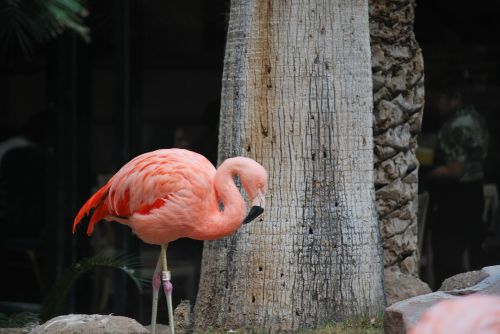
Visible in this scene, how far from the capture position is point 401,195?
787 centimetres

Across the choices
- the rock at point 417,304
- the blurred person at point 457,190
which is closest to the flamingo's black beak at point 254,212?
the rock at point 417,304

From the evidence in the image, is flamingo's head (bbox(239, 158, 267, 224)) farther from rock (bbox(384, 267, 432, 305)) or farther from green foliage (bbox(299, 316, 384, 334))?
rock (bbox(384, 267, 432, 305))

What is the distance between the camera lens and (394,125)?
7.86m

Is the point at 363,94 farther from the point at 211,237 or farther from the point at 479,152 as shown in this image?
the point at 479,152

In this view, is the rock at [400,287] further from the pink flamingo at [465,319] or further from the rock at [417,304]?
the pink flamingo at [465,319]

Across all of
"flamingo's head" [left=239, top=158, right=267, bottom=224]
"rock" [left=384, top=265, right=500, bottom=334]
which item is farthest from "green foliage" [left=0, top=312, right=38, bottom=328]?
"rock" [left=384, top=265, right=500, bottom=334]

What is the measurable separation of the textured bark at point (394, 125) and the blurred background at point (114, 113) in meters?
1.27

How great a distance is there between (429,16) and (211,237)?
4131 mm

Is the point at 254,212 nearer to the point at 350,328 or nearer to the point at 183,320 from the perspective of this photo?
the point at 350,328

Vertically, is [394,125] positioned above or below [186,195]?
above

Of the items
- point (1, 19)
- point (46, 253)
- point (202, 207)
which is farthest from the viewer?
point (46, 253)

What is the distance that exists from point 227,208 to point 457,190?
4068 millimetres

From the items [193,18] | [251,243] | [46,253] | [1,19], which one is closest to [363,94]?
[251,243]

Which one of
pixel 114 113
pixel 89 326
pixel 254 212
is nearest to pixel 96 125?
pixel 114 113
